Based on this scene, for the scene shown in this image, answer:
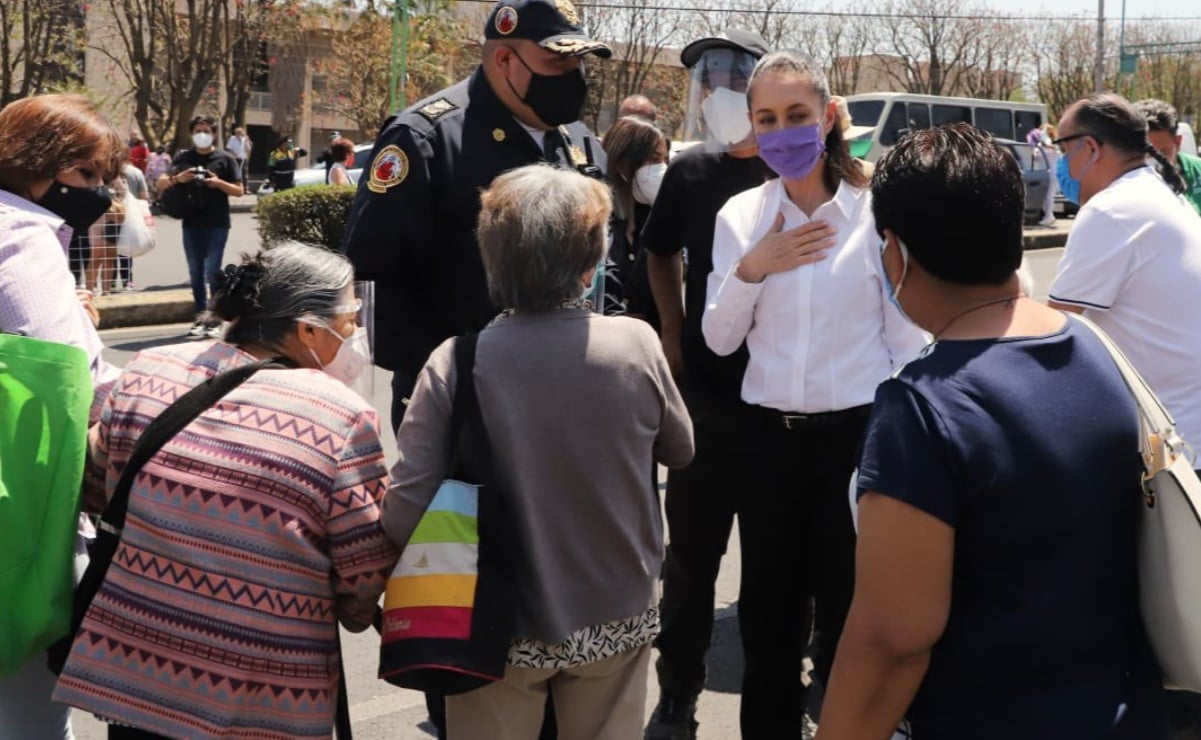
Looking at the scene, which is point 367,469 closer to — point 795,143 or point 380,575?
point 380,575

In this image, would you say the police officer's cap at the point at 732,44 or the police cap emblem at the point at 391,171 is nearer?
the police cap emblem at the point at 391,171

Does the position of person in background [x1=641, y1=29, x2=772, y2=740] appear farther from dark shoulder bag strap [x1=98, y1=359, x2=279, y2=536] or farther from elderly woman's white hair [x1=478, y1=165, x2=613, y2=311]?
dark shoulder bag strap [x1=98, y1=359, x2=279, y2=536]

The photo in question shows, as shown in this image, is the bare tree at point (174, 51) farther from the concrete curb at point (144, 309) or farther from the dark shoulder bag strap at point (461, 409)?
the dark shoulder bag strap at point (461, 409)

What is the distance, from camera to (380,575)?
251cm

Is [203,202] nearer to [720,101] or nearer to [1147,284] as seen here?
[720,101]

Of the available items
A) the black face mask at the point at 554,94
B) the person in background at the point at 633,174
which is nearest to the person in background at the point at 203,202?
the person in background at the point at 633,174

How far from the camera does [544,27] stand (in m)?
3.33

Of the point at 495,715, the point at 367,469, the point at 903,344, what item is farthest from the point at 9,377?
the point at 903,344

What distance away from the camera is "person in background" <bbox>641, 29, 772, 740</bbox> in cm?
375

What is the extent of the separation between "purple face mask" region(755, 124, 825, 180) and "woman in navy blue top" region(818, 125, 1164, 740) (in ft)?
4.68

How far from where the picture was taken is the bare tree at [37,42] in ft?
89.4

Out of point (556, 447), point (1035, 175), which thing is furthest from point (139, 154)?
point (556, 447)

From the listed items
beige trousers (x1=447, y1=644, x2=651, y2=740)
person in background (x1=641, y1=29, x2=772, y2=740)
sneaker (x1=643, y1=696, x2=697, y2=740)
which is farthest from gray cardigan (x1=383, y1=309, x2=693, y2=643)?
sneaker (x1=643, y1=696, x2=697, y2=740)

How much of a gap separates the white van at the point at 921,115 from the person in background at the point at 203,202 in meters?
12.4
